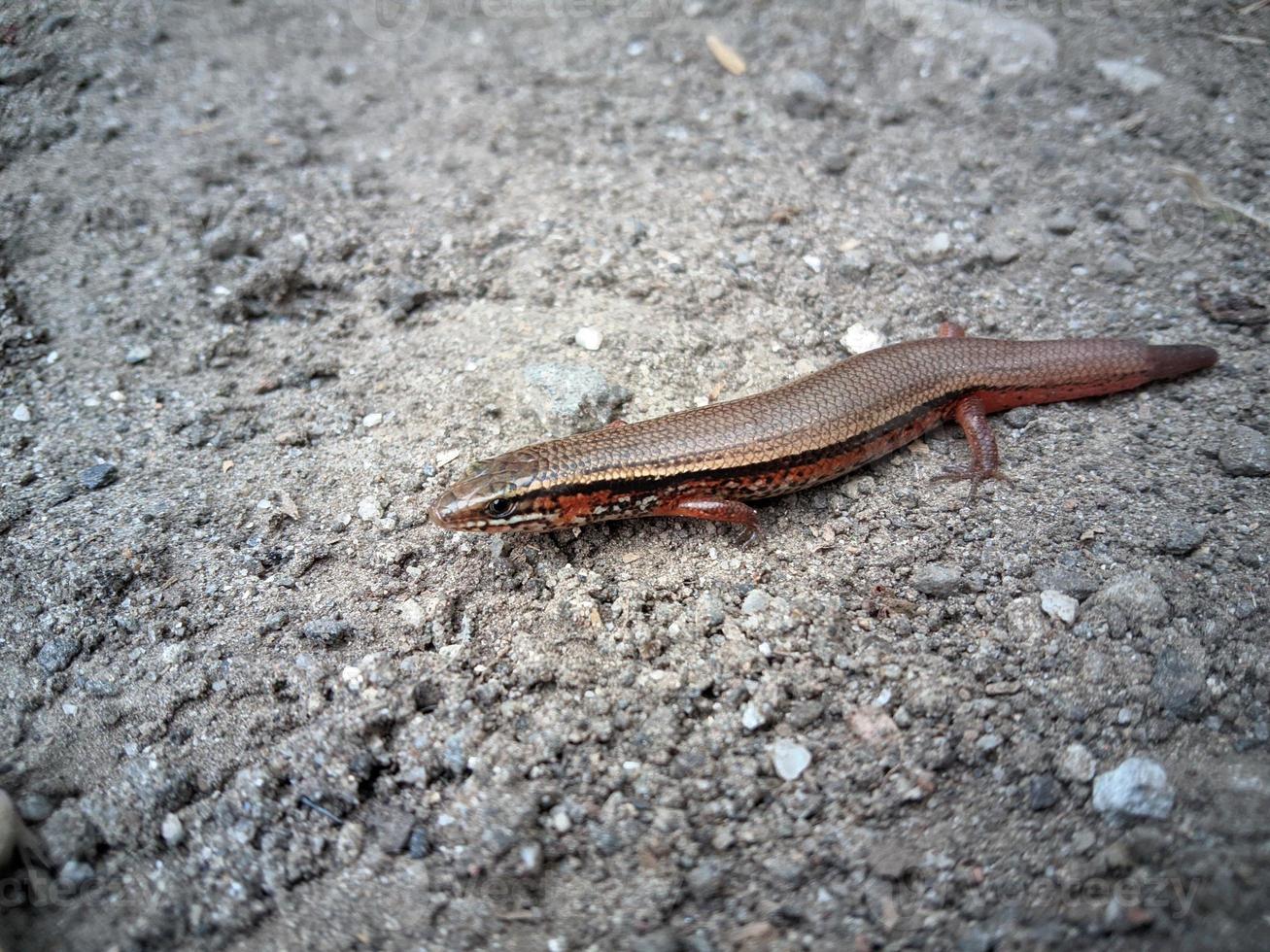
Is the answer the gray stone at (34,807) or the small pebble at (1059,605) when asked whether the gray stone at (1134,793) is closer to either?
the small pebble at (1059,605)

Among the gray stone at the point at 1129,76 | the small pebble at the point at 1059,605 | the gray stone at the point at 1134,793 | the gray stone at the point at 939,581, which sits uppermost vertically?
the gray stone at the point at 1129,76

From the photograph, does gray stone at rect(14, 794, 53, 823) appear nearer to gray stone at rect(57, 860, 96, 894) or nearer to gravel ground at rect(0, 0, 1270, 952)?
gravel ground at rect(0, 0, 1270, 952)

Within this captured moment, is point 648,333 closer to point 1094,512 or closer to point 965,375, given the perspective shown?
point 965,375

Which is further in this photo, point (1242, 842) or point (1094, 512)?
point (1094, 512)

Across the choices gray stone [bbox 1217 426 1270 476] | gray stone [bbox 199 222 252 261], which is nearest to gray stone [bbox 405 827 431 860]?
gray stone [bbox 199 222 252 261]

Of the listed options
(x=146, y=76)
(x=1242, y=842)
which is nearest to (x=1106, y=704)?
(x=1242, y=842)

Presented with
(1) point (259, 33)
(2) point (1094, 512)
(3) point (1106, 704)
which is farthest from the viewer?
(1) point (259, 33)

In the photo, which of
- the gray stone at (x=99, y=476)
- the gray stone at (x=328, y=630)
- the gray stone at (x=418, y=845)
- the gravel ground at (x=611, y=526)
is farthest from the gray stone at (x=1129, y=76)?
the gray stone at (x=99, y=476)
